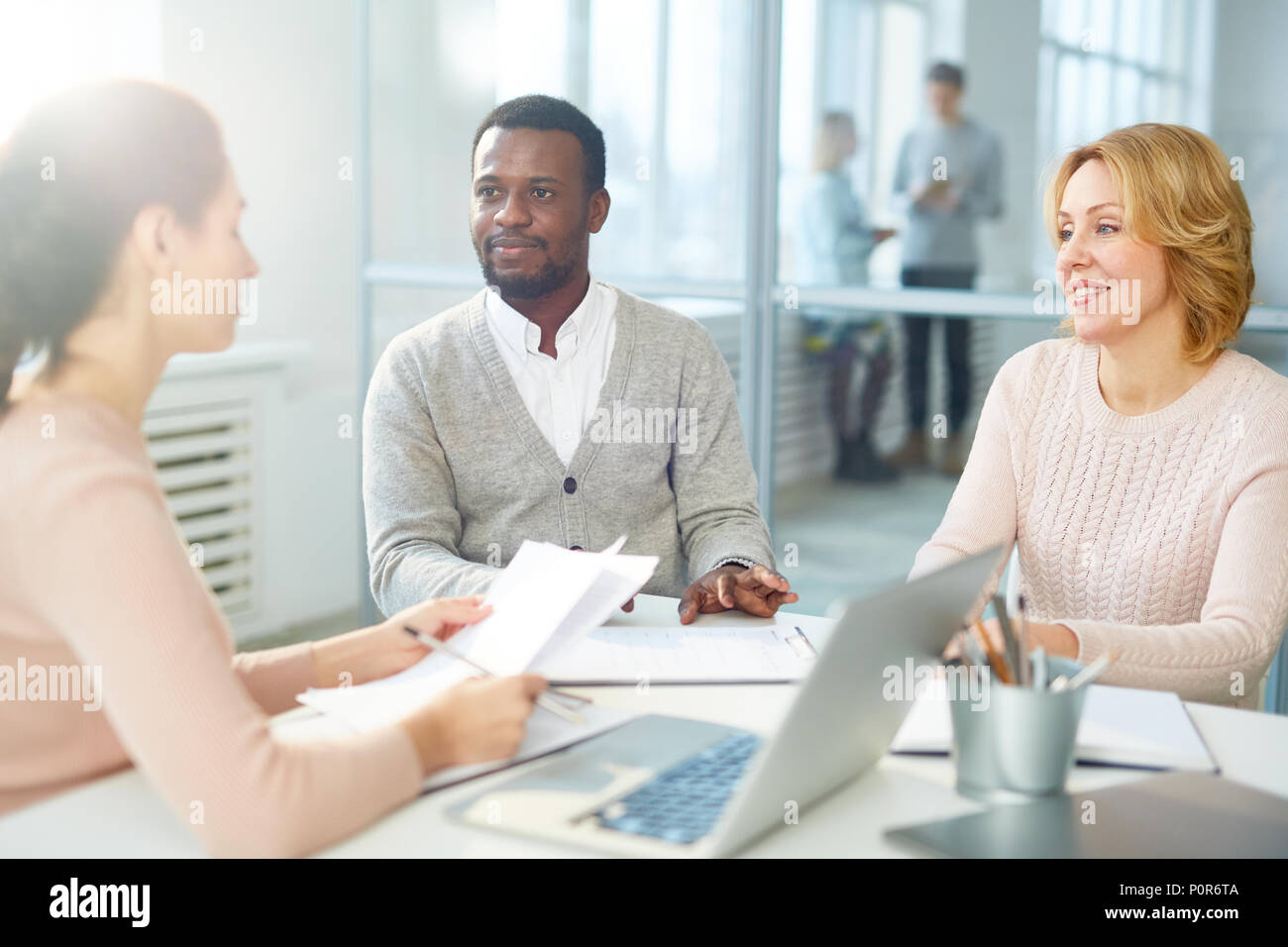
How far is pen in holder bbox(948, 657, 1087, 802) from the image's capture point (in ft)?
3.17

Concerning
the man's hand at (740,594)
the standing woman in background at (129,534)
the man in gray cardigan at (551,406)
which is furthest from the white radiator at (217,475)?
the standing woman in background at (129,534)

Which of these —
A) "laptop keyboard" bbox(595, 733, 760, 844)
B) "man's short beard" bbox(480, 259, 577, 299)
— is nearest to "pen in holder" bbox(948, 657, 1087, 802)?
"laptop keyboard" bbox(595, 733, 760, 844)

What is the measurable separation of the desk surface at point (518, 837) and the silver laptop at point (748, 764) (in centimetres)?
2

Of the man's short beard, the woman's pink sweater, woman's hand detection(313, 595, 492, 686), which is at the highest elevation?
the man's short beard

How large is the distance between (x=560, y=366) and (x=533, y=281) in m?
0.14


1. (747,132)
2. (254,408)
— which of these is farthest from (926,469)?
(254,408)

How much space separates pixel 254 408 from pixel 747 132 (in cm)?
156

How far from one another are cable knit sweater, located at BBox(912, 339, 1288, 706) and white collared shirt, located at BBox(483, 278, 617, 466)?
22.7 inches

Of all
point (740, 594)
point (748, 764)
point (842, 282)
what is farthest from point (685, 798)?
point (842, 282)

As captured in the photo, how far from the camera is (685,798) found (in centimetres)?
97

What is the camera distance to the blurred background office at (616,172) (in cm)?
283

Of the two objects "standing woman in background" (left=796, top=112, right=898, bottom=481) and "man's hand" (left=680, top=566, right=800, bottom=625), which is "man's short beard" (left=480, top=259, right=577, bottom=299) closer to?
"man's hand" (left=680, top=566, right=800, bottom=625)
